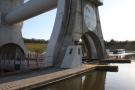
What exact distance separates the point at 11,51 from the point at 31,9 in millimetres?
11419

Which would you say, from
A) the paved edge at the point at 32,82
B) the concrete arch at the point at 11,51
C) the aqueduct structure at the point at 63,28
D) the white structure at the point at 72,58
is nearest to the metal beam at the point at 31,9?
the aqueduct structure at the point at 63,28

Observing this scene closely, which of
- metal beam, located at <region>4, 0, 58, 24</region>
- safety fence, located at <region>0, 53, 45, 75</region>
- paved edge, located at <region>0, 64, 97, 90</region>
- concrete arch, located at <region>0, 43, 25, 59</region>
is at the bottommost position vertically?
paved edge, located at <region>0, 64, 97, 90</region>

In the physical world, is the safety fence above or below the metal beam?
below

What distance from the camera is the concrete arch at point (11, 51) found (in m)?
33.6

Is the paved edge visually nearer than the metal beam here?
Yes

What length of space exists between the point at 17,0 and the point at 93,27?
43.9ft

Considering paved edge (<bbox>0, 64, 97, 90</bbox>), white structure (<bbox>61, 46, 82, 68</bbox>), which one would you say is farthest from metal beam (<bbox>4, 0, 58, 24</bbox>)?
paved edge (<bbox>0, 64, 97, 90</bbox>)

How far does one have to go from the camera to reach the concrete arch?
110 ft

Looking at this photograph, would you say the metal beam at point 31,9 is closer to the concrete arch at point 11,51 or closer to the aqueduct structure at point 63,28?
the aqueduct structure at point 63,28

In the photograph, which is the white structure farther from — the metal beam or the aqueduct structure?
the metal beam

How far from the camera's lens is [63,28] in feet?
66.0

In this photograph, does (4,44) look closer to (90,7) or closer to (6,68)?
(6,68)

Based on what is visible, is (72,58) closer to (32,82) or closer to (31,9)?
(32,82)

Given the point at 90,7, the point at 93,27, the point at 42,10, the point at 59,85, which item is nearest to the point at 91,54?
the point at 93,27
